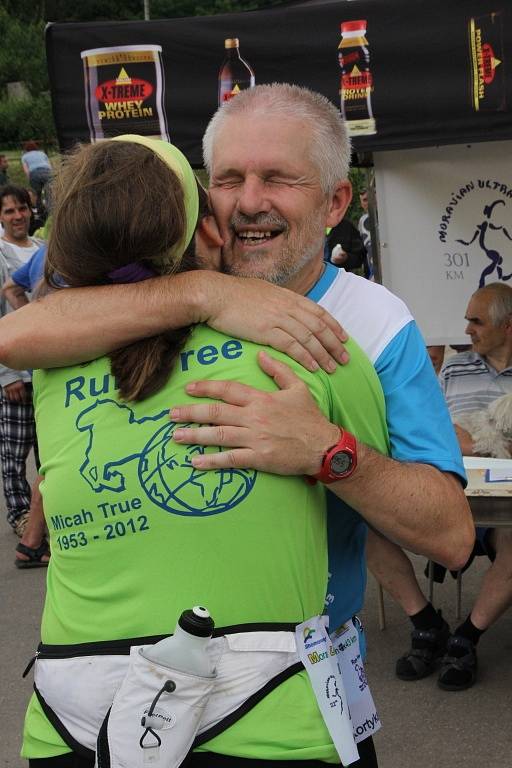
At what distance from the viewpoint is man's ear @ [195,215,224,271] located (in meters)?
1.78

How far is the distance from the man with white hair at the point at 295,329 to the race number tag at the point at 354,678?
0.12 ft

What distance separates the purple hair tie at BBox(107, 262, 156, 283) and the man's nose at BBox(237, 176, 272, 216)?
37 centimetres

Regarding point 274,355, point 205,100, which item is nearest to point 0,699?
point 205,100

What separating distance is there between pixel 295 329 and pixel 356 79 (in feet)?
10.1

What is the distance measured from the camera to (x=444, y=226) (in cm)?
536

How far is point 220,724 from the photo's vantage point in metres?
1.46

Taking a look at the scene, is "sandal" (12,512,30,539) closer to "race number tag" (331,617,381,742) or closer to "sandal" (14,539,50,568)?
"sandal" (14,539,50,568)

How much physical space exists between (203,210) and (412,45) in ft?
9.57

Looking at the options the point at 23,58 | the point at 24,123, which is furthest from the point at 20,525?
the point at 23,58

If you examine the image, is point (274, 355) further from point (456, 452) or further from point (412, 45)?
point (412, 45)

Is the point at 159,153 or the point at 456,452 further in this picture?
the point at 456,452

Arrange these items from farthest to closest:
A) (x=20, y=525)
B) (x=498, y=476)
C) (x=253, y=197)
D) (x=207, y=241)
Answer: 1. (x=20, y=525)
2. (x=498, y=476)
3. (x=253, y=197)
4. (x=207, y=241)

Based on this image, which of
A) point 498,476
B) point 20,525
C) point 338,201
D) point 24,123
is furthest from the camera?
point 24,123

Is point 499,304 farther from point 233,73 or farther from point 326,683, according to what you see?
point 326,683
